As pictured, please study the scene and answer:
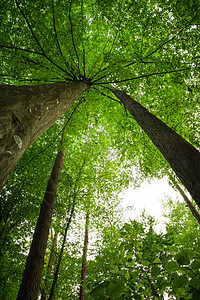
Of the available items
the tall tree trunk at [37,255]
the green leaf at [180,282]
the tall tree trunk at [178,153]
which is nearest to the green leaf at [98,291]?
the green leaf at [180,282]

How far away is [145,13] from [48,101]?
130 inches

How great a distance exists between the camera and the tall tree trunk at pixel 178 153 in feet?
6.31

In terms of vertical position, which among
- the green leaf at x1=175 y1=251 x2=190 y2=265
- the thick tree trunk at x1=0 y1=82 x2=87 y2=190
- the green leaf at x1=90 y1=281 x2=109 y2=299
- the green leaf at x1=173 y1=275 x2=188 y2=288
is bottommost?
the green leaf at x1=90 y1=281 x2=109 y2=299

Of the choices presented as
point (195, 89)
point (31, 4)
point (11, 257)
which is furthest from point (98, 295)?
point (11, 257)

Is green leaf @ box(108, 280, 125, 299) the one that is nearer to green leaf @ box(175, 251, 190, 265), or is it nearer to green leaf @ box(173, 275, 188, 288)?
green leaf @ box(173, 275, 188, 288)

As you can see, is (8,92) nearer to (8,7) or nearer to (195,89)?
(8,7)

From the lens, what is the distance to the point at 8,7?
3.55m

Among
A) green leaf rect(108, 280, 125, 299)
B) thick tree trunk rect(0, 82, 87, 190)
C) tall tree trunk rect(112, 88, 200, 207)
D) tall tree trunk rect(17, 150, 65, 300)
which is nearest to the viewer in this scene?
green leaf rect(108, 280, 125, 299)

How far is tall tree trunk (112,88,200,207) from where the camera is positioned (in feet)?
6.31

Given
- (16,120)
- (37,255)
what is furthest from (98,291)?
(37,255)

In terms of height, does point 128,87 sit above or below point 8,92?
above

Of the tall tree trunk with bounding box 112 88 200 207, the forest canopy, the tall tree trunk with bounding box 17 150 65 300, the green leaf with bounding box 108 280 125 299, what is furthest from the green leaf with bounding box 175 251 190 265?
the tall tree trunk with bounding box 17 150 65 300

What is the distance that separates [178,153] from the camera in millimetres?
2281

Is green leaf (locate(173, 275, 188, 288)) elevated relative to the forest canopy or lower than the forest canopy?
lower
